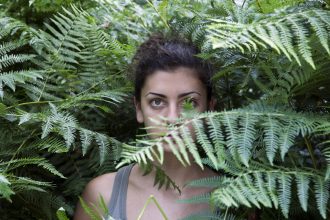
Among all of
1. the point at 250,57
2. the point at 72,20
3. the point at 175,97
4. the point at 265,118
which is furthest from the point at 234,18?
the point at 72,20

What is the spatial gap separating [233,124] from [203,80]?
47 cm

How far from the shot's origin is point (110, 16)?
2.29 metres

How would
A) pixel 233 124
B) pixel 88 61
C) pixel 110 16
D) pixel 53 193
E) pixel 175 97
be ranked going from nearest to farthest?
pixel 233 124, pixel 175 97, pixel 53 193, pixel 88 61, pixel 110 16

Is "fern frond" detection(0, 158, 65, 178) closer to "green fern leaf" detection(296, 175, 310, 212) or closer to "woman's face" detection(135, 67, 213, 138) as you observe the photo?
"woman's face" detection(135, 67, 213, 138)

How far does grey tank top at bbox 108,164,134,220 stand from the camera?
1711 millimetres

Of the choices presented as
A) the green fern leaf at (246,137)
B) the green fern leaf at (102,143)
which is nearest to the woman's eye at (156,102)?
the green fern leaf at (102,143)

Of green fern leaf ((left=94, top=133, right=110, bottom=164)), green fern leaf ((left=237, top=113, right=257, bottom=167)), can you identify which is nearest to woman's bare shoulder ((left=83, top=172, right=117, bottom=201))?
green fern leaf ((left=94, top=133, right=110, bottom=164))

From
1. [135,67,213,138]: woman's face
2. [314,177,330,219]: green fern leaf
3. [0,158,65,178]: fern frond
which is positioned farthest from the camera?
[135,67,213,138]: woman's face

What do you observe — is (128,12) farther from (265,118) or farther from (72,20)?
(265,118)

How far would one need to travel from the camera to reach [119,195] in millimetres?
1784

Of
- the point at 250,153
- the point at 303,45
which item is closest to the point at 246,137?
the point at 250,153

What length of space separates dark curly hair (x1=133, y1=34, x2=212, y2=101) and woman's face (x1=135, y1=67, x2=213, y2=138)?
0.02 m

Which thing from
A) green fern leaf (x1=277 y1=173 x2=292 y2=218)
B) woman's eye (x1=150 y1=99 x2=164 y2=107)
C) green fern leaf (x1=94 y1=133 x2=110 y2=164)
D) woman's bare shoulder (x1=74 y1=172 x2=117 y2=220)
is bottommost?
woman's bare shoulder (x1=74 y1=172 x2=117 y2=220)

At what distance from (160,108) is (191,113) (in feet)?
1.29
